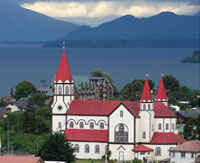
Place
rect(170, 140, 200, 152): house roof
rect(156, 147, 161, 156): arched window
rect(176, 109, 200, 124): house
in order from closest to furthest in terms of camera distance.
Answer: rect(170, 140, 200, 152): house roof
rect(156, 147, 161, 156): arched window
rect(176, 109, 200, 124): house

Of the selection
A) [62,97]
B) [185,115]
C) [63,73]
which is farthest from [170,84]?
[62,97]

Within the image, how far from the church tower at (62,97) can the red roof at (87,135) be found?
5.71 ft

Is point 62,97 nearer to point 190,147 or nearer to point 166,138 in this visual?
point 166,138

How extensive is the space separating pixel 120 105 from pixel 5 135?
1363cm

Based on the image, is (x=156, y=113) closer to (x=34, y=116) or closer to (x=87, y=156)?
(x=87, y=156)

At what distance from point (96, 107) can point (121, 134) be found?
13.6 feet

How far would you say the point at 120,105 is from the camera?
7000cm

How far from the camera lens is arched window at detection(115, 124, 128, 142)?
7031 centimetres

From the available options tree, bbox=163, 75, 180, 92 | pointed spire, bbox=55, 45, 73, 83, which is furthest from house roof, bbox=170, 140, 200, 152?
tree, bbox=163, 75, 180, 92

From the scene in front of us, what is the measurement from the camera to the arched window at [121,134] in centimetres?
7031

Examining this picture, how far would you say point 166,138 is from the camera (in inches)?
2773

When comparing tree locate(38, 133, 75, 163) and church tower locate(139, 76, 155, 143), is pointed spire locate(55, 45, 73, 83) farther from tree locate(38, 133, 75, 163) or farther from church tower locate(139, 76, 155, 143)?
tree locate(38, 133, 75, 163)

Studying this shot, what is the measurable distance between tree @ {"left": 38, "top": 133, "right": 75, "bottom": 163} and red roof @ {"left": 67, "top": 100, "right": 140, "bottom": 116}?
8239 millimetres

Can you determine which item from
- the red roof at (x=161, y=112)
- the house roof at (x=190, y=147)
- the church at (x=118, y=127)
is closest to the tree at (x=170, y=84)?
the church at (x=118, y=127)
